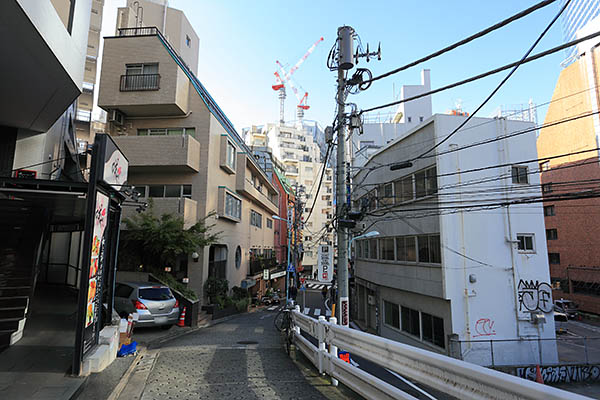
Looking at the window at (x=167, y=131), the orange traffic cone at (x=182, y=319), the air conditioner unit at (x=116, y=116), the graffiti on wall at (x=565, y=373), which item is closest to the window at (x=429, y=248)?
the graffiti on wall at (x=565, y=373)

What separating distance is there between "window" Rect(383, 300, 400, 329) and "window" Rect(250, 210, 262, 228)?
13.6 m

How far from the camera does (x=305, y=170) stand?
78062 mm

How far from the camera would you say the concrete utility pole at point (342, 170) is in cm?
966

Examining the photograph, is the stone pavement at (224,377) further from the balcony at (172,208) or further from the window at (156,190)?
the window at (156,190)

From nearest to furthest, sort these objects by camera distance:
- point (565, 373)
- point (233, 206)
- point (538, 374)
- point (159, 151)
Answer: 1. point (538, 374)
2. point (565, 373)
3. point (159, 151)
4. point (233, 206)

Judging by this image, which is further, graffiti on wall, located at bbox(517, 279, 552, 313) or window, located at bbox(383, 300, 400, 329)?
window, located at bbox(383, 300, 400, 329)

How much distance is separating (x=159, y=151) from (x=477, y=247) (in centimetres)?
1581

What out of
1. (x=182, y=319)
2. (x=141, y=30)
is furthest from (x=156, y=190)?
(x=141, y=30)

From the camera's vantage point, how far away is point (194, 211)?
18766mm

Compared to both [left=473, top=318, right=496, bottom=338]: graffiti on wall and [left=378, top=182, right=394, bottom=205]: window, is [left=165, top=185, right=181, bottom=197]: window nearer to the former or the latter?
A: [left=378, top=182, right=394, bottom=205]: window

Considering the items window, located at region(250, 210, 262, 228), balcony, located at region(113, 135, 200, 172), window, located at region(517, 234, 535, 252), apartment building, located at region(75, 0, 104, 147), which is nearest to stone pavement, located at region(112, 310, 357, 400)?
balcony, located at region(113, 135, 200, 172)

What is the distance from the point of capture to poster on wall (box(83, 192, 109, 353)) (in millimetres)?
5895

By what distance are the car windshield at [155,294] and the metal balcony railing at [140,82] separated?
1103cm

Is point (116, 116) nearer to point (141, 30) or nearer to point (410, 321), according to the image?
point (141, 30)
